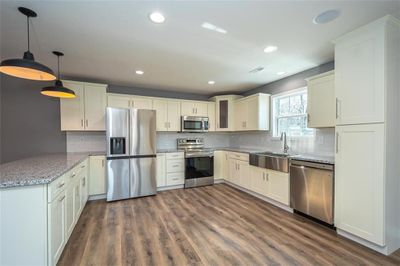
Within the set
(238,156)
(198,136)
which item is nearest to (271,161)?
(238,156)

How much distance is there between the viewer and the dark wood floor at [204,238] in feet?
6.38

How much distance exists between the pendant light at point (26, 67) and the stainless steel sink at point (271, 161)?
11.2 feet

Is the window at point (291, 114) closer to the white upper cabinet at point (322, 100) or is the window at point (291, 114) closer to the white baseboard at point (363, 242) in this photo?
the white upper cabinet at point (322, 100)

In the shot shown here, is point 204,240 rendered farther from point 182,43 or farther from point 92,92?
point 92,92

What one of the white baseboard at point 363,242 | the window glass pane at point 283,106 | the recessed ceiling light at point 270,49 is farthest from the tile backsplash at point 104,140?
the white baseboard at point 363,242

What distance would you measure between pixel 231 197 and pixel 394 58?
3213mm

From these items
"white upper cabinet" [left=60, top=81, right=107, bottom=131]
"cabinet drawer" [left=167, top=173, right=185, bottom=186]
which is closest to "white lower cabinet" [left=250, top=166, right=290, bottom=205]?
"cabinet drawer" [left=167, top=173, right=185, bottom=186]

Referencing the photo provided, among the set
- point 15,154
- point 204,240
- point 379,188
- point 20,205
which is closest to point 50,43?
point 20,205

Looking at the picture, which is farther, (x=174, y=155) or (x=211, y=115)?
(x=211, y=115)

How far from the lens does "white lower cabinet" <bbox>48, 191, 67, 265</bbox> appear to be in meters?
1.63

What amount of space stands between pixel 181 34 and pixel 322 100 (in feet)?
7.62

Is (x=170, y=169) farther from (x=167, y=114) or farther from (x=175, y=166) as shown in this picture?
(x=167, y=114)

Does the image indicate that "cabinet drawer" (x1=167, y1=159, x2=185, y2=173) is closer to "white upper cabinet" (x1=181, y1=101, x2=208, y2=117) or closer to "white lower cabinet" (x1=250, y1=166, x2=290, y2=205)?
"white upper cabinet" (x1=181, y1=101, x2=208, y2=117)

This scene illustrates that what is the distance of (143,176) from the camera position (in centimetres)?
393
